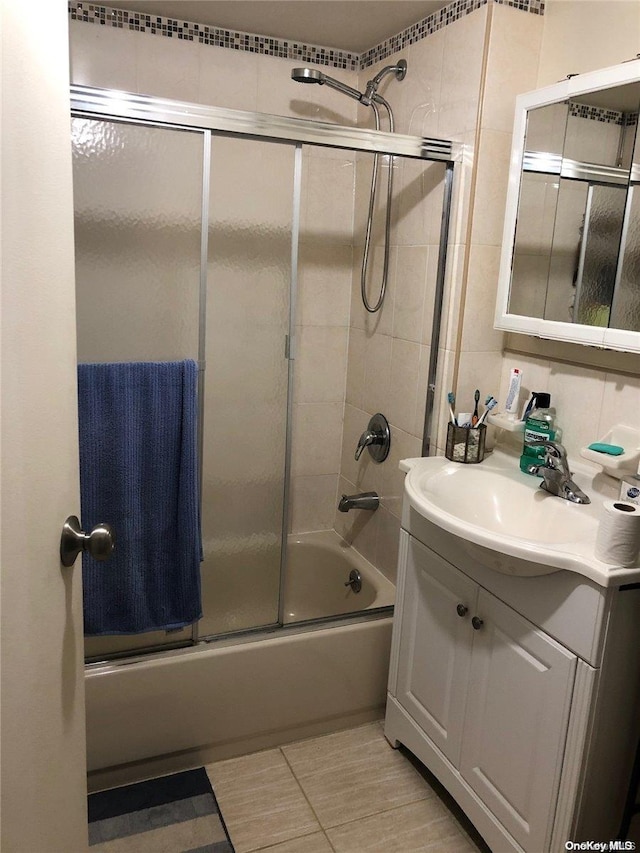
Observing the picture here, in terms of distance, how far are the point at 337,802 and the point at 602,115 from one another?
1.92 meters

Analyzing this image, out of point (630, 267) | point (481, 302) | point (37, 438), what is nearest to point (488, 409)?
point (481, 302)

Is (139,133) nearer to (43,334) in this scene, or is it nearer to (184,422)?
(184,422)

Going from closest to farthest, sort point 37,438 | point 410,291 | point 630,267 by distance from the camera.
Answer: point 37,438
point 630,267
point 410,291

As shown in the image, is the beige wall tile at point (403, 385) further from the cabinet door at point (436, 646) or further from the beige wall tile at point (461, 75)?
the beige wall tile at point (461, 75)

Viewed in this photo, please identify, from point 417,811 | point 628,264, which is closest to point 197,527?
point 417,811

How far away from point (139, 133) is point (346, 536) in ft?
5.42

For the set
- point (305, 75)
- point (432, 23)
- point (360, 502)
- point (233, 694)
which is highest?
point (432, 23)

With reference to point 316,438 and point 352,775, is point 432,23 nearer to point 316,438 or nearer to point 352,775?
point 316,438

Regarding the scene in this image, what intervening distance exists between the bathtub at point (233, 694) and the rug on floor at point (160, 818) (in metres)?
0.05

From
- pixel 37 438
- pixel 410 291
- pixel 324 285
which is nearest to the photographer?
pixel 37 438

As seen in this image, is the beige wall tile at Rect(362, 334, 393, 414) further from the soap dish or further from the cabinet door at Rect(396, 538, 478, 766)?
the soap dish

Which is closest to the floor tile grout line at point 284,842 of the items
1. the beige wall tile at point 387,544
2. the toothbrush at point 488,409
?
the beige wall tile at point 387,544

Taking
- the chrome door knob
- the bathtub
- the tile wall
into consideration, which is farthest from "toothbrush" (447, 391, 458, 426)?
the chrome door knob

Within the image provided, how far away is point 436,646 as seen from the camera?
1804 mm
